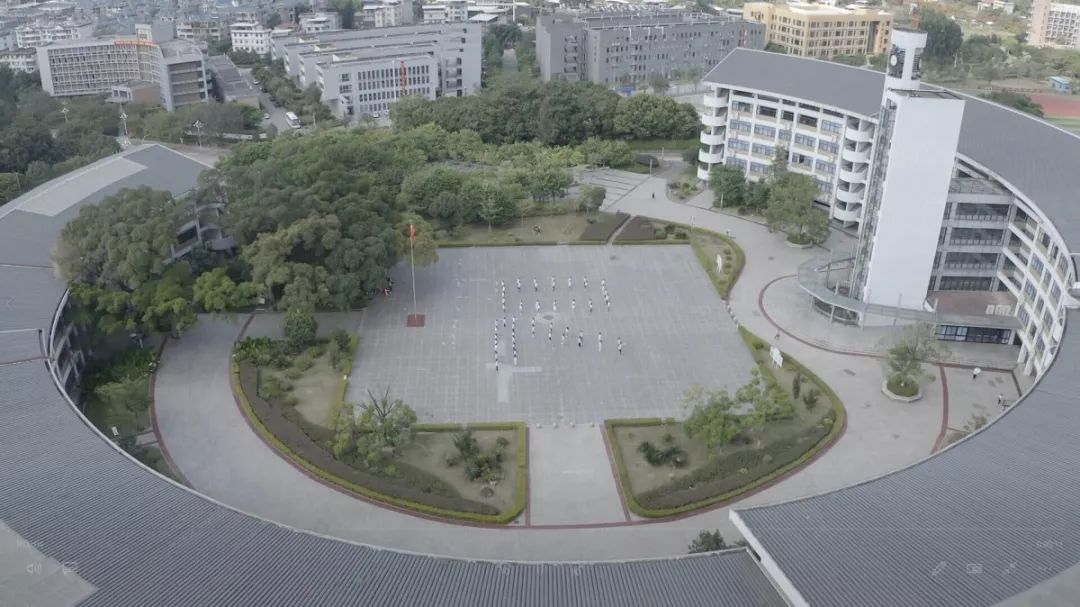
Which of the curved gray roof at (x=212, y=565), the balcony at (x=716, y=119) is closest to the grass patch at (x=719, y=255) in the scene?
the balcony at (x=716, y=119)

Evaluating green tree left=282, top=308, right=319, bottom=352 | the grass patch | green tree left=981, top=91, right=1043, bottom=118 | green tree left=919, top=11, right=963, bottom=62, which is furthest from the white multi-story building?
green tree left=919, top=11, right=963, bottom=62

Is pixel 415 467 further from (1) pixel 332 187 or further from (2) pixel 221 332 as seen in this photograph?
(1) pixel 332 187

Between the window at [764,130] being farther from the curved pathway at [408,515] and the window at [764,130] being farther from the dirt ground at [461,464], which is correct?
the dirt ground at [461,464]

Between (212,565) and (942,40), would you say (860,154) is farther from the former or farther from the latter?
(942,40)

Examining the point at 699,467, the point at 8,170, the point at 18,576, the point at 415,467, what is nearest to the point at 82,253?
the point at 415,467

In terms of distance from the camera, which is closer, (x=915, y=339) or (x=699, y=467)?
(x=699, y=467)

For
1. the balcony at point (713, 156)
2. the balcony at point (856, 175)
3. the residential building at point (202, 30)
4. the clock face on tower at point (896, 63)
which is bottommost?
the balcony at point (713, 156)

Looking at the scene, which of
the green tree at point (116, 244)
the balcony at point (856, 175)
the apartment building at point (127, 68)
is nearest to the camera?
the green tree at point (116, 244)
